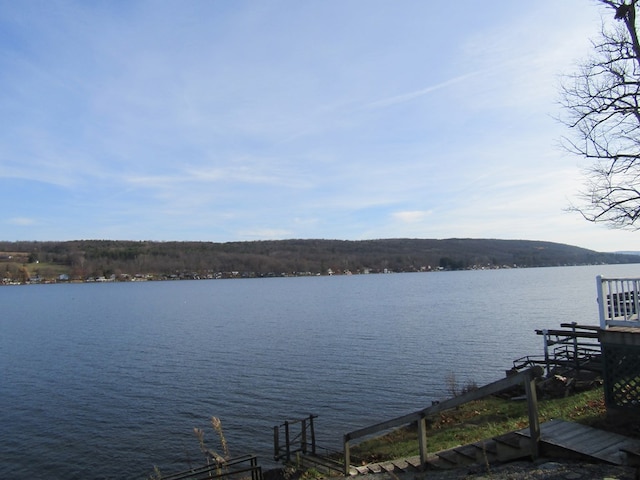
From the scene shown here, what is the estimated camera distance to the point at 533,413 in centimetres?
733

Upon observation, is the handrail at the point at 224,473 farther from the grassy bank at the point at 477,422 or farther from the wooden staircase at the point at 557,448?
the grassy bank at the point at 477,422

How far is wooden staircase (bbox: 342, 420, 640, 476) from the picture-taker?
7.23 m

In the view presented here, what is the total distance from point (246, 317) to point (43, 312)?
3969 centimetres

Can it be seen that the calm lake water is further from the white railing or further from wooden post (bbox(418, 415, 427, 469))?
the white railing

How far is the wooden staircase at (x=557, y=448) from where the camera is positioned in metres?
7.23

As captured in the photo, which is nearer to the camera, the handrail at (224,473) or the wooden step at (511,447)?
the wooden step at (511,447)

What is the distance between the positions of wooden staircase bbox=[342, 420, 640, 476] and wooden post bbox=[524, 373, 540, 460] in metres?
0.12

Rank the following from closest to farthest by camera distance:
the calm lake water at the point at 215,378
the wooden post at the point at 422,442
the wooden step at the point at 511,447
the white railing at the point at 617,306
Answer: the wooden step at the point at 511,447 → the wooden post at the point at 422,442 → the white railing at the point at 617,306 → the calm lake water at the point at 215,378

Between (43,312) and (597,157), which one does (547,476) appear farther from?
(43,312)

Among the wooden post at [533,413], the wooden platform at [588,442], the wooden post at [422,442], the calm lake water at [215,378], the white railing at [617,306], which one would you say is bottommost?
the calm lake water at [215,378]

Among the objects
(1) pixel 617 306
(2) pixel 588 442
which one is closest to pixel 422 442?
(2) pixel 588 442

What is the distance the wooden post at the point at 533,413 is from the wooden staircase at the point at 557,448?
116 millimetres

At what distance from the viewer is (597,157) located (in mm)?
13109

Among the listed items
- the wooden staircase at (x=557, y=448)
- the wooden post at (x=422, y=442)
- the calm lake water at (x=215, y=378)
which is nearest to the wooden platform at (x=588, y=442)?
the wooden staircase at (x=557, y=448)
